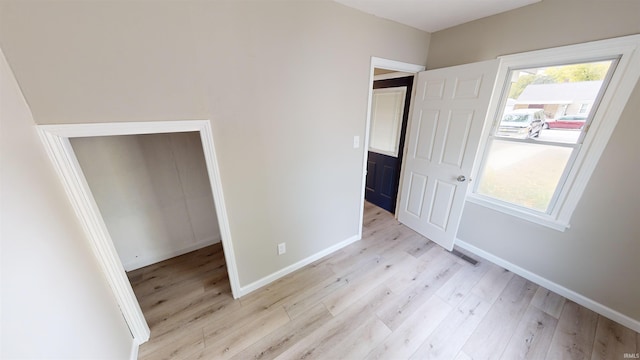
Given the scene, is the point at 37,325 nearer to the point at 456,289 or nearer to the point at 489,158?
the point at 456,289

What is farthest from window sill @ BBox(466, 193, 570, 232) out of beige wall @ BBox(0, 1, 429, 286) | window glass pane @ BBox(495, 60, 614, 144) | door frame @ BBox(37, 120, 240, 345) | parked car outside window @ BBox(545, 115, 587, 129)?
door frame @ BBox(37, 120, 240, 345)

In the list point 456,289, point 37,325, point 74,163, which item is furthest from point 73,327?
point 456,289

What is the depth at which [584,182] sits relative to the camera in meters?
1.67

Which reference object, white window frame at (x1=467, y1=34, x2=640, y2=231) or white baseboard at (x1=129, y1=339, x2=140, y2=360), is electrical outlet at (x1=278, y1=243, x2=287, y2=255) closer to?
white baseboard at (x1=129, y1=339, x2=140, y2=360)

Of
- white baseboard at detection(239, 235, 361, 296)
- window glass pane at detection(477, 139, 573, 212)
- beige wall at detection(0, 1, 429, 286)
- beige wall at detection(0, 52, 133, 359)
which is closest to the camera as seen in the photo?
beige wall at detection(0, 52, 133, 359)

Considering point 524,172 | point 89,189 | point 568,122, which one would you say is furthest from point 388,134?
point 89,189

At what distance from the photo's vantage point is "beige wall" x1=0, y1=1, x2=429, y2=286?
995 mm

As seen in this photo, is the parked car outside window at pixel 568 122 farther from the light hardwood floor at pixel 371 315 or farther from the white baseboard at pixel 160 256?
the white baseboard at pixel 160 256

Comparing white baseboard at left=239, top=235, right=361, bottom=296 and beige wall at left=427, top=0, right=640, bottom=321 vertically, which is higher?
beige wall at left=427, top=0, right=640, bottom=321

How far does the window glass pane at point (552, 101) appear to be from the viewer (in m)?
1.61

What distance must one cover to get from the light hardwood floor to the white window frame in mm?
740

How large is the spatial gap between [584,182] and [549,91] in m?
0.79

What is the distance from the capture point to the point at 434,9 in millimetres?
1822

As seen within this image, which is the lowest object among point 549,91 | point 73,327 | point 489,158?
point 73,327
